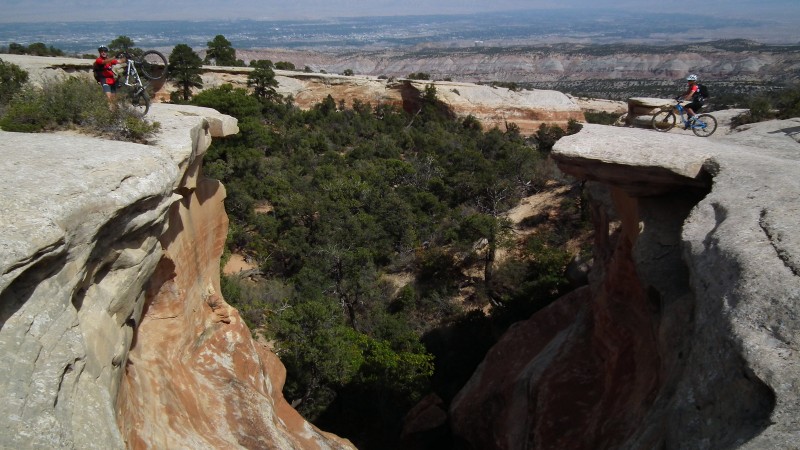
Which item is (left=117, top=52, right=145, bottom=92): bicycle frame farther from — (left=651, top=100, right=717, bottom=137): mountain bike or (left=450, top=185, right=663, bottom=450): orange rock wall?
(left=651, top=100, right=717, bottom=137): mountain bike

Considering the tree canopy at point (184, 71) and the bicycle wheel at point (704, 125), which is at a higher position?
the tree canopy at point (184, 71)

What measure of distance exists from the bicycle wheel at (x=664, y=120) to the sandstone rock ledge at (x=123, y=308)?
11403mm

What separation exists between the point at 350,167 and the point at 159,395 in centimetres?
2471

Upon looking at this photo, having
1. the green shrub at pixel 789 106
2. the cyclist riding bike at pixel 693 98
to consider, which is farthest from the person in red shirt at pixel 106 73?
the green shrub at pixel 789 106

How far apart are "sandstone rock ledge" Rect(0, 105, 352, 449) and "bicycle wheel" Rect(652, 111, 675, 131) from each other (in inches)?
449

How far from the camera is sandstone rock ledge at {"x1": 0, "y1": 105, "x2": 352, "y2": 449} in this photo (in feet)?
17.0

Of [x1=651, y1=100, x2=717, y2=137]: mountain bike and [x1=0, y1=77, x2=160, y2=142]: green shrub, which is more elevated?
[x1=0, y1=77, x2=160, y2=142]: green shrub

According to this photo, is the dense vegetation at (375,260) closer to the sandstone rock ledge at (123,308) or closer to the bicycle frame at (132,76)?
the sandstone rock ledge at (123,308)

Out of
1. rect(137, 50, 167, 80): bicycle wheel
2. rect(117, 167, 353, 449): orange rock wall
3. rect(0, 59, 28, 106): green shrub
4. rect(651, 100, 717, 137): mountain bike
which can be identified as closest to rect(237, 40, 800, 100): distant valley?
rect(651, 100, 717, 137): mountain bike

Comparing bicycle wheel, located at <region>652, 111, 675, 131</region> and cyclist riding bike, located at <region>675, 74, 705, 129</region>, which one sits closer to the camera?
cyclist riding bike, located at <region>675, 74, 705, 129</region>

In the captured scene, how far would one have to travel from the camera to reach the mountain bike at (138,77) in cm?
1116

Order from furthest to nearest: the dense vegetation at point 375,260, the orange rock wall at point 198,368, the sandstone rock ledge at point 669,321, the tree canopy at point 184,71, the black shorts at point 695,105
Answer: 1. the tree canopy at point 184,71
2. the dense vegetation at point 375,260
3. the black shorts at point 695,105
4. the orange rock wall at point 198,368
5. the sandstone rock ledge at point 669,321

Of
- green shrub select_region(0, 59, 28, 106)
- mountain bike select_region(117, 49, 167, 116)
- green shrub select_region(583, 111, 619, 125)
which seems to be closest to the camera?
mountain bike select_region(117, 49, 167, 116)

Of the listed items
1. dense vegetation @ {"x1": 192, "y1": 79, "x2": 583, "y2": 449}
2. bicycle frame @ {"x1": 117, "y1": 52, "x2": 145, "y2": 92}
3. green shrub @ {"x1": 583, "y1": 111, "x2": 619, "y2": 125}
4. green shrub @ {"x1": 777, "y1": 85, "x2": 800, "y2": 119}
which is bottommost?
dense vegetation @ {"x1": 192, "y1": 79, "x2": 583, "y2": 449}
